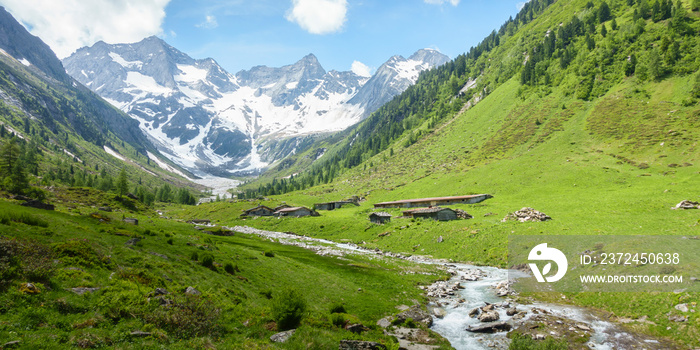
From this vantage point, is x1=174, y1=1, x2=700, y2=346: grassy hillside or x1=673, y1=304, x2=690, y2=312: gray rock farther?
x1=174, y1=1, x2=700, y2=346: grassy hillside

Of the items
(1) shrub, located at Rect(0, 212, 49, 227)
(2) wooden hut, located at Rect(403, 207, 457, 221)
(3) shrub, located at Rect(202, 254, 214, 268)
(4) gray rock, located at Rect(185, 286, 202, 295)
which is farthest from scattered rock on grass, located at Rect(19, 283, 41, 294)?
(2) wooden hut, located at Rect(403, 207, 457, 221)

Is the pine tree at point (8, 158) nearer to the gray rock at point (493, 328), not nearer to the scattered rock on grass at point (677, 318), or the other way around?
the gray rock at point (493, 328)

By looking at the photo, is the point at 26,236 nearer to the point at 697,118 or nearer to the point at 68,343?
the point at 68,343

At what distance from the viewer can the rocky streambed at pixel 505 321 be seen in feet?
73.8

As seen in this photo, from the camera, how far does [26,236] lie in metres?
22.6

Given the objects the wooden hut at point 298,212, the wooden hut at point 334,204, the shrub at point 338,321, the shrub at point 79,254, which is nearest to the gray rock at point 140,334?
the shrub at point 79,254

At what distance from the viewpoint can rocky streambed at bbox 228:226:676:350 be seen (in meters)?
22.5

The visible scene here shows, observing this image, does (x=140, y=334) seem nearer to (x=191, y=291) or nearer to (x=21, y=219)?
(x=191, y=291)

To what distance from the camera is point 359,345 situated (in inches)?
780

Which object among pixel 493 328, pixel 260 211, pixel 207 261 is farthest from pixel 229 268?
pixel 260 211

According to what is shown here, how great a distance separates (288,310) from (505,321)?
1827 centimetres

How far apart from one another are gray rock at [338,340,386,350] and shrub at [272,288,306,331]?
3741mm

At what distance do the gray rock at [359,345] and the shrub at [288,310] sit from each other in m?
3.74

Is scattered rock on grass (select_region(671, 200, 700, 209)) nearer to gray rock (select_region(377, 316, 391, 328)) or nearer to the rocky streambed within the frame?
the rocky streambed
